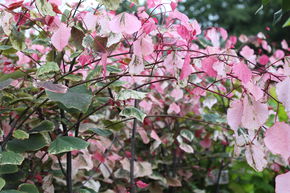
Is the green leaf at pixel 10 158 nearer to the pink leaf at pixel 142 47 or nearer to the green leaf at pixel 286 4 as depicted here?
the pink leaf at pixel 142 47

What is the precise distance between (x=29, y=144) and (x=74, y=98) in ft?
0.76

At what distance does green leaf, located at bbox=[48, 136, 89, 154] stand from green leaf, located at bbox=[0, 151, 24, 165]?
0.08 m

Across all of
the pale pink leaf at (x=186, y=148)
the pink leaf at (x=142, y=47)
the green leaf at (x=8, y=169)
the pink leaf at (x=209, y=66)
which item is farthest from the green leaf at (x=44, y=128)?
the pale pink leaf at (x=186, y=148)

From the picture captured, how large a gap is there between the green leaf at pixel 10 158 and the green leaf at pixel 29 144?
8 centimetres

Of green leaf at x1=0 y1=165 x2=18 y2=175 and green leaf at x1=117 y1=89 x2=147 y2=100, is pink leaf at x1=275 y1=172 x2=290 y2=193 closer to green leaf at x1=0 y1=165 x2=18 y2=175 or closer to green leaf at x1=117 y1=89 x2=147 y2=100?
green leaf at x1=117 y1=89 x2=147 y2=100

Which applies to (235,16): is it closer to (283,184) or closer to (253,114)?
(253,114)

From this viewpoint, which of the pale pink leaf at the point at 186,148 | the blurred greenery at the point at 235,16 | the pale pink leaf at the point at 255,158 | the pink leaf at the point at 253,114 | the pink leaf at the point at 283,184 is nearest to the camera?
the pink leaf at the point at 283,184

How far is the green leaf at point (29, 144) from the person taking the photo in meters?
1.01

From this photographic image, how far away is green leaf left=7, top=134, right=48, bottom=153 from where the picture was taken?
1.01 metres

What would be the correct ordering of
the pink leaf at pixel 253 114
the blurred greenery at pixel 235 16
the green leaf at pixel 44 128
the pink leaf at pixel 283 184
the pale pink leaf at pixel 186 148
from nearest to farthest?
the pink leaf at pixel 283 184 → the pink leaf at pixel 253 114 → the green leaf at pixel 44 128 → the pale pink leaf at pixel 186 148 → the blurred greenery at pixel 235 16

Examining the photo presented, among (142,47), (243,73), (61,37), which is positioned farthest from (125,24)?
(243,73)

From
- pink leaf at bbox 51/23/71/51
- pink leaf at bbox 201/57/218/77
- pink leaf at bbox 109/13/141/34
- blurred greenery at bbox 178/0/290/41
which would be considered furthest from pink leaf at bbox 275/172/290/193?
blurred greenery at bbox 178/0/290/41

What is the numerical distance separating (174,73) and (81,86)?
26 cm

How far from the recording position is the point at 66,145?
95 centimetres
